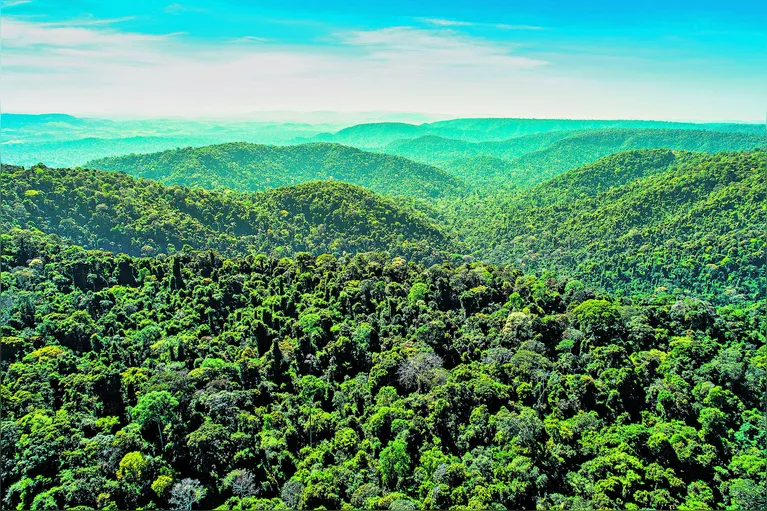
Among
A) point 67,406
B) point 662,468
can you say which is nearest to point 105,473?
point 67,406

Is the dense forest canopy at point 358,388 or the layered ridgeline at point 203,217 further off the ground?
the layered ridgeline at point 203,217

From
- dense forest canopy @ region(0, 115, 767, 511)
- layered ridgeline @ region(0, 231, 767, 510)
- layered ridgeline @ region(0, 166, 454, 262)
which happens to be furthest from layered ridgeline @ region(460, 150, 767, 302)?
layered ridgeline @ region(0, 231, 767, 510)

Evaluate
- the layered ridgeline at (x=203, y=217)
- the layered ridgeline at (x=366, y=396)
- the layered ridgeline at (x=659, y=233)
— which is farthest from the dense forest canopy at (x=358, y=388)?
the layered ridgeline at (x=659, y=233)

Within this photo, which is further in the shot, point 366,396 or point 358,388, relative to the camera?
point 358,388

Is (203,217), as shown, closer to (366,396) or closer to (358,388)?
(358,388)

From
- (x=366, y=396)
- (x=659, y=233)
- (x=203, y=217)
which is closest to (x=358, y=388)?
(x=366, y=396)

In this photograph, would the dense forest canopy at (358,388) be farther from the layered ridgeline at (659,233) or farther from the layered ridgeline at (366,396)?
the layered ridgeline at (659,233)
